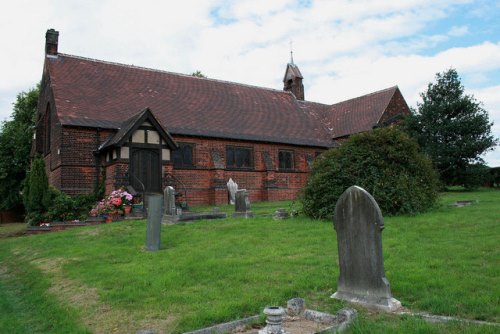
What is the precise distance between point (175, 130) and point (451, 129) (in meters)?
15.9

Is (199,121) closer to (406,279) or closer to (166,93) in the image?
(166,93)

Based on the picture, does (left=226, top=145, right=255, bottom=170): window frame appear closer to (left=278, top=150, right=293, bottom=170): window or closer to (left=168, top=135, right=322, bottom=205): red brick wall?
(left=168, top=135, right=322, bottom=205): red brick wall

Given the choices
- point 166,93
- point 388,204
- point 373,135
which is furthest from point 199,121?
point 388,204

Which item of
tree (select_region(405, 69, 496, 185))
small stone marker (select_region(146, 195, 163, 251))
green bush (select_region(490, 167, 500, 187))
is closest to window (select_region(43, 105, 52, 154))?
small stone marker (select_region(146, 195, 163, 251))

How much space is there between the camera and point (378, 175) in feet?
41.9

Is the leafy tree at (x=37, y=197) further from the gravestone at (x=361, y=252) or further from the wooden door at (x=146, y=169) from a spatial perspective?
the gravestone at (x=361, y=252)

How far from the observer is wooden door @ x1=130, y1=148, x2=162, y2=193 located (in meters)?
20.0

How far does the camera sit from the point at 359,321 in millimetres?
4551

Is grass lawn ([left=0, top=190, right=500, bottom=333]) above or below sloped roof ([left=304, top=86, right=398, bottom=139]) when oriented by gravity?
below

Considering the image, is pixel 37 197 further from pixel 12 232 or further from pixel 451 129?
pixel 451 129

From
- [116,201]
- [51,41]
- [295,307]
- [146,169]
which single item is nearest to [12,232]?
[116,201]

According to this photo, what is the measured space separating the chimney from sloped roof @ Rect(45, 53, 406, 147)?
453 millimetres

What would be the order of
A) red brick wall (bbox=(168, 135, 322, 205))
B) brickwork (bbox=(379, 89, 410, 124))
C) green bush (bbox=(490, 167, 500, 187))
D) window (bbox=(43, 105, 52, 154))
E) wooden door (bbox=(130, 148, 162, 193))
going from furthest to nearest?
brickwork (bbox=(379, 89, 410, 124)), green bush (bbox=(490, 167, 500, 187)), window (bbox=(43, 105, 52, 154)), red brick wall (bbox=(168, 135, 322, 205)), wooden door (bbox=(130, 148, 162, 193))

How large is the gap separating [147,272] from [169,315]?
2.30 m
